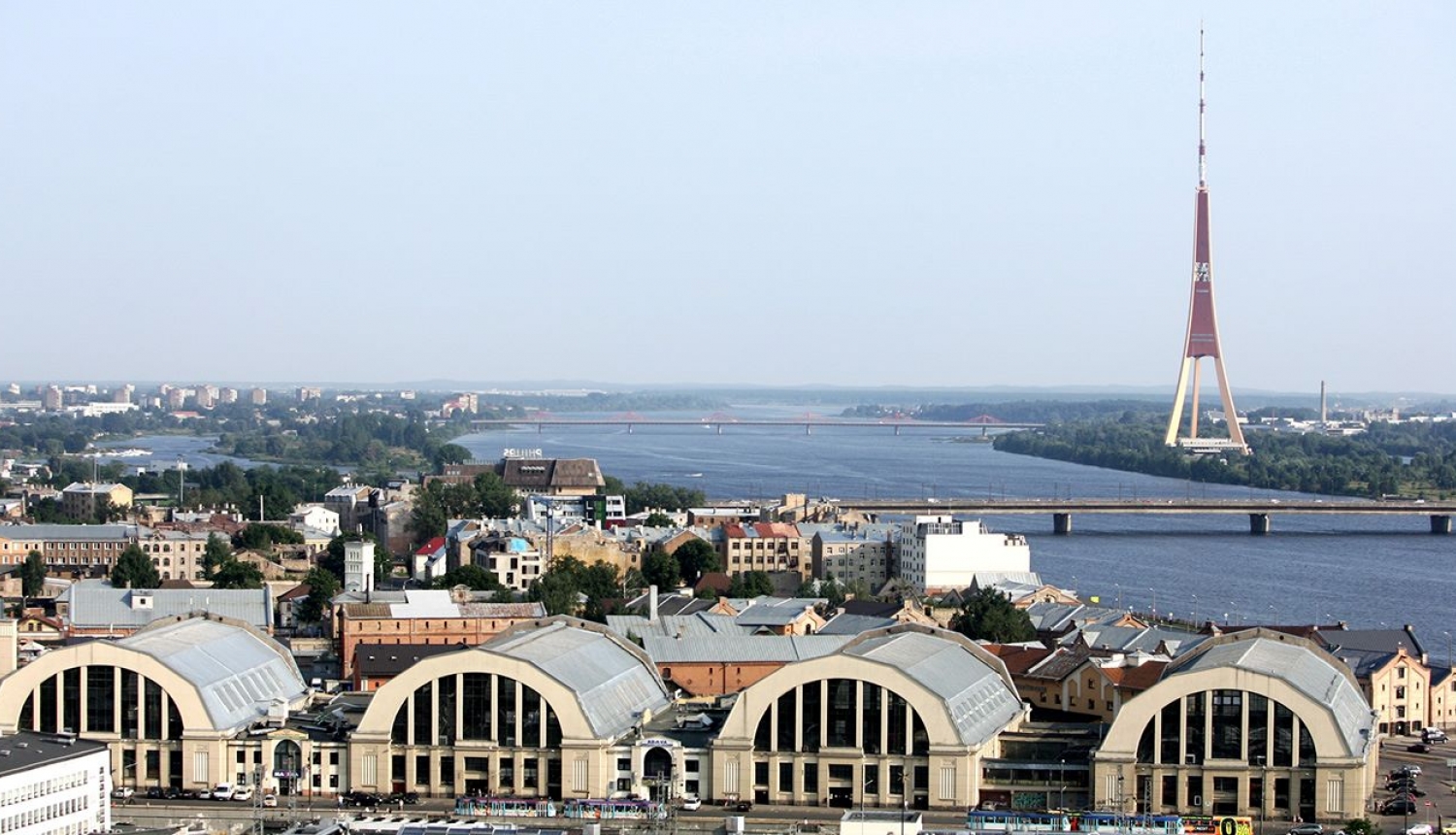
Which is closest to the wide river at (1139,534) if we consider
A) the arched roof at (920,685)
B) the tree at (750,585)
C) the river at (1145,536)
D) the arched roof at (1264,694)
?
the river at (1145,536)

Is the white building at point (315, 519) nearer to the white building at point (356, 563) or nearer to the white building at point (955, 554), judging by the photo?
the white building at point (356, 563)

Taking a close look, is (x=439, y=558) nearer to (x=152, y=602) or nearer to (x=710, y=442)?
(x=152, y=602)

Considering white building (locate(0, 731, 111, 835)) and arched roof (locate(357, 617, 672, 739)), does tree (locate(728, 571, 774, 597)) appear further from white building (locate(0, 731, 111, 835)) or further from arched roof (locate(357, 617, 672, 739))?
white building (locate(0, 731, 111, 835))

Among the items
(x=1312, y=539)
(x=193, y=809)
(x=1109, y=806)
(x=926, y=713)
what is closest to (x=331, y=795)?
(x=193, y=809)

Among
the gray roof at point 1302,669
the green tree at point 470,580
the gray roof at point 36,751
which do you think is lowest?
the green tree at point 470,580

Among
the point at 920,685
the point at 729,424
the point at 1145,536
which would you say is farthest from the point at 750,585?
the point at 729,424
